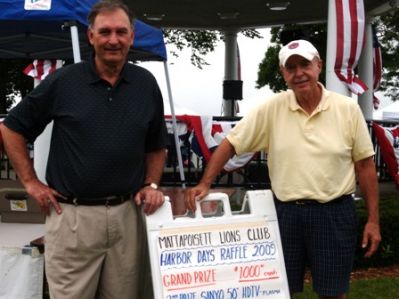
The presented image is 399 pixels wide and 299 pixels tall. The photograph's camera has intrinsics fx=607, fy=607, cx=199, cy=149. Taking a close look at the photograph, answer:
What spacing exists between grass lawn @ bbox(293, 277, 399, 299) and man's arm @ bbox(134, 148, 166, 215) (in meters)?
2.32

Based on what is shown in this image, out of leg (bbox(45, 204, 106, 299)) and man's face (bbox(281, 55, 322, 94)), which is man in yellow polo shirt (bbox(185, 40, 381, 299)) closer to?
man's face (bbox(281, 55, 322, 94))

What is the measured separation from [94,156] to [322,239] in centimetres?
122

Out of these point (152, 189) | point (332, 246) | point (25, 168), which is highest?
point (25, 168)

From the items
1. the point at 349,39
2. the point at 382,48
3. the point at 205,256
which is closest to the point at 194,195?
the point at 205,256

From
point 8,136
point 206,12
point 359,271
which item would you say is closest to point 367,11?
point 206,12

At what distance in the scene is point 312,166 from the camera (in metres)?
2.97

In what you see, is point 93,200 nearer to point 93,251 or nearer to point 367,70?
point 93,251

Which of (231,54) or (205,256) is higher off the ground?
(231,54)

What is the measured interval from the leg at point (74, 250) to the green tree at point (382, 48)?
10698mm

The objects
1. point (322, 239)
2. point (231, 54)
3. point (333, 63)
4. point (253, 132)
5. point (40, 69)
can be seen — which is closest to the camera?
point (322, 239)

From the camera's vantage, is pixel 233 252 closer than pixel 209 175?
Yes

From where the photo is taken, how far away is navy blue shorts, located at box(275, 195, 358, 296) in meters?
3.04

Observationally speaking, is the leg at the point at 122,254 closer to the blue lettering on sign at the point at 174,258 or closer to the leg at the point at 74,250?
the leg at the point at 74,250

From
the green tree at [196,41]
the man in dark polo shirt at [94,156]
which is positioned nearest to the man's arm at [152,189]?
the man in dark polo shirt at [94,156]
